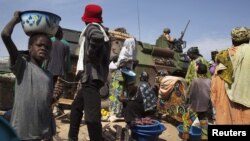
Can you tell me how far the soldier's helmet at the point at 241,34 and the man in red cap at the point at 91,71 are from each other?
5.20 feet

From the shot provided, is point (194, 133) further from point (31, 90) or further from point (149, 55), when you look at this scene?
point (31, 90)

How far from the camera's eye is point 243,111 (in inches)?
189

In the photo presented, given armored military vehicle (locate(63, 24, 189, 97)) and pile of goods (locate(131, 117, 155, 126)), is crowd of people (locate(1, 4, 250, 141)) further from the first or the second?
armored military vehicle (locate(63, 24, 189, 97))

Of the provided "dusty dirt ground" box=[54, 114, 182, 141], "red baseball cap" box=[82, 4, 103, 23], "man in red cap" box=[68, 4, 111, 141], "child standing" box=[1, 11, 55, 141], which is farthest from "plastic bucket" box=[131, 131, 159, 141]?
"child standing" box=[1, 11, 55, 141]

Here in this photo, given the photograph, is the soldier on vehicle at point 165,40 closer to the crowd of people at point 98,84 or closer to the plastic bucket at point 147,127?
the crowd of people at point 98,84

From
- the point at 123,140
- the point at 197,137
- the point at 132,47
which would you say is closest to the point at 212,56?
the point at 132,47

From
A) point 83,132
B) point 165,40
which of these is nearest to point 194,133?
point 83,132

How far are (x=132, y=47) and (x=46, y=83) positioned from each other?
602cm

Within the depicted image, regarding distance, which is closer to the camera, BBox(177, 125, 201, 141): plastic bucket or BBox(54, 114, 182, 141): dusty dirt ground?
BBox(54, 114, 182, 141): dusty dirt ground

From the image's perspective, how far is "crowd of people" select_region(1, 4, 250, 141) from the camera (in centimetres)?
331

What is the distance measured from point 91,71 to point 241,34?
6.21ft

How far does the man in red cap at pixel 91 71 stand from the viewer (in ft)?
16.0

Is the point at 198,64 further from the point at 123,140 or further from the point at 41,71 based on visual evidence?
the point at 41,71

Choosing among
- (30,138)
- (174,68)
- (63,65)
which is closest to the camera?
(30,138)
